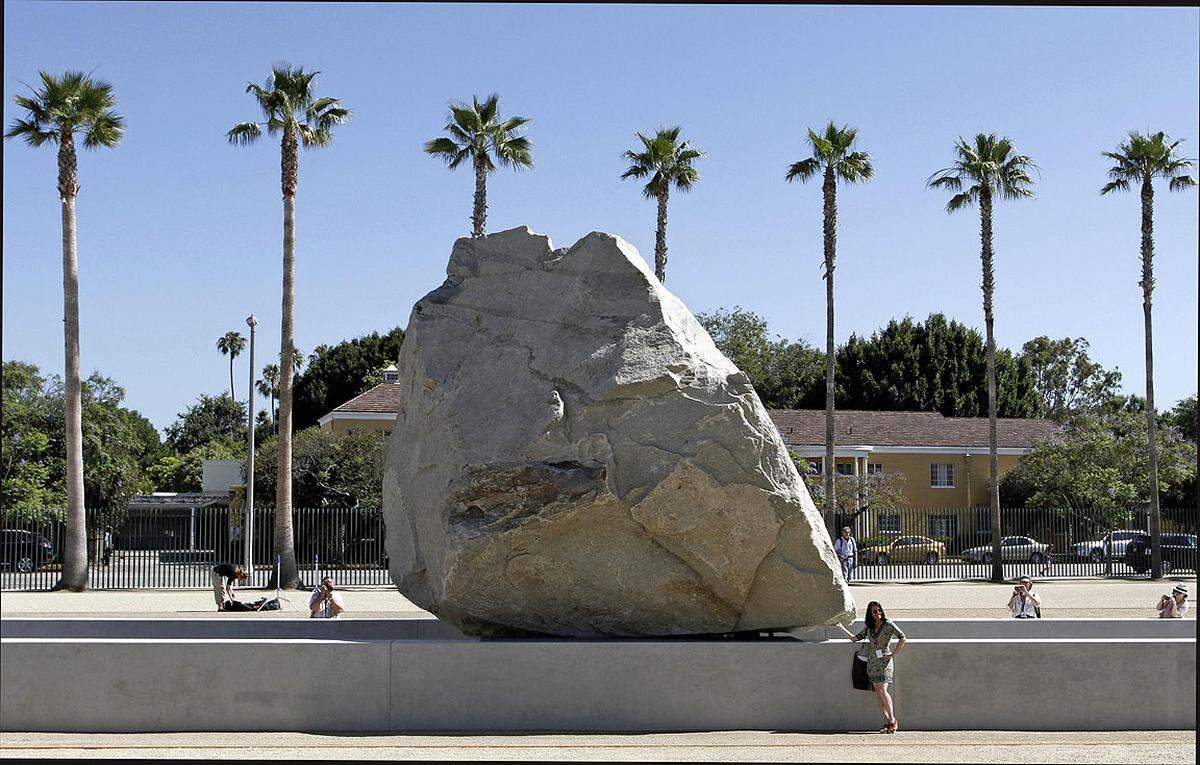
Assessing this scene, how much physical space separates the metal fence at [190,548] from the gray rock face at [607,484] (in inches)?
847

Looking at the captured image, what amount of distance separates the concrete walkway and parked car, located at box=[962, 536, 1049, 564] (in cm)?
335

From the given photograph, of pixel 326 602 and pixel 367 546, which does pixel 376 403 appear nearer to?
pixel 367 546

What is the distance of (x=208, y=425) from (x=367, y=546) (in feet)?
249

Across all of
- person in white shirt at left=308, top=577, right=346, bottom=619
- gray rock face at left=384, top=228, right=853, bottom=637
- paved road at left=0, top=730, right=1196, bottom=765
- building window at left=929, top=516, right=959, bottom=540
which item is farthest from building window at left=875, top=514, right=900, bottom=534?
paved road at left=0, top=730, right=1196, bottom=765

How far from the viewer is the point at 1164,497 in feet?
177

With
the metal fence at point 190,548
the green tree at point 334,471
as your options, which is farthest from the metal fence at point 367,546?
the green tree at point 334,471

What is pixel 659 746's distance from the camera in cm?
948

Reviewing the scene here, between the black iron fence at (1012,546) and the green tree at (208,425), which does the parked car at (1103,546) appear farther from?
the green tree at (208,425)

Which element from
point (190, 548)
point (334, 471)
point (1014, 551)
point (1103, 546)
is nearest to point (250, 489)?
point (190, 548)

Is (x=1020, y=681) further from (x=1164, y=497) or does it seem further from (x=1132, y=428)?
(x=1164, y=497)

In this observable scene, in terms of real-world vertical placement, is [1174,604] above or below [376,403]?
below

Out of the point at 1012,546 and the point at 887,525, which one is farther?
the point at 1012,546

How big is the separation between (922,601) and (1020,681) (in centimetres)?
1584

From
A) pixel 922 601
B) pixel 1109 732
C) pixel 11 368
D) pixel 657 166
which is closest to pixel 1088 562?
pixel 922 601
